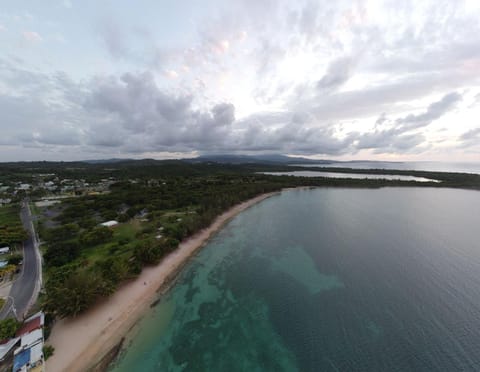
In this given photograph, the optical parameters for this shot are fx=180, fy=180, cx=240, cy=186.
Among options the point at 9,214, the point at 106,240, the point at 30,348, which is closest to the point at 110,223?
the point at 106,240

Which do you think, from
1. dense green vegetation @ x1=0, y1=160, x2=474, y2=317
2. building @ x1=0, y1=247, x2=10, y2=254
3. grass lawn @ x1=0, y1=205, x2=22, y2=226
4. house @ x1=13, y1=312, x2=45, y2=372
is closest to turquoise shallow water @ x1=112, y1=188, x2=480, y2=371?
house @ x1=13, y1=312, x2=45, y2=372

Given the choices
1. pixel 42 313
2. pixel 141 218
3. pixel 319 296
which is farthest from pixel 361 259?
pixel 141 218

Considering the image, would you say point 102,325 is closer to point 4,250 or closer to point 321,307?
point 321,307

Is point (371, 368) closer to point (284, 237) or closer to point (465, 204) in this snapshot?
point (284, 237)

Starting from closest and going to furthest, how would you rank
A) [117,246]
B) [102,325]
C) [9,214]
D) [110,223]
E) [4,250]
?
[102,325], [4,250], [117,246], [110,223], [9,214]

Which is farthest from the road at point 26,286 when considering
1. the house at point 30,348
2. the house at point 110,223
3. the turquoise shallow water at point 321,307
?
the turquoise shallow water at point 321,307

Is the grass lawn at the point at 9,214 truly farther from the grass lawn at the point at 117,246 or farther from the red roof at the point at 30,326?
the red roof at the point at 30,326
